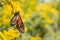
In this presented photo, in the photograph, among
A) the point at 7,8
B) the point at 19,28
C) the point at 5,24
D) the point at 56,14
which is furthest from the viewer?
the point at 56,14

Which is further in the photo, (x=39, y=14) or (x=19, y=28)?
(x=39, y=14)

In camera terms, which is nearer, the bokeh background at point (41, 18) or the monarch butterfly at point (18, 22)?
the monarch butterfly at point (18, 22)

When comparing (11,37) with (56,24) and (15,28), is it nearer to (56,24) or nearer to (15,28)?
(15,28)

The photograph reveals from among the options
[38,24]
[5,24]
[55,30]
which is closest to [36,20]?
[38,24]

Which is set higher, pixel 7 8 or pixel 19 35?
pixel 7 8

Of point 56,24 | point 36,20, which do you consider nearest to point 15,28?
point 36,20

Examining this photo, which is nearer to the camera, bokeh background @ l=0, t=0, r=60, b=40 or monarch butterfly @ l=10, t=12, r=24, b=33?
monarch butterfly @ l=10, t=12, r=24, b=33

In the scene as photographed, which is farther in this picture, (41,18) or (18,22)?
(41,18)

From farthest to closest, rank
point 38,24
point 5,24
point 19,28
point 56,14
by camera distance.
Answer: point 56,14
point 38,24
point 5,24
point 19,28

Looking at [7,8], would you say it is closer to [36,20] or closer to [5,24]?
[5,24]

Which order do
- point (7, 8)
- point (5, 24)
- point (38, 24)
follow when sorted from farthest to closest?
point (38, 24) → point (5, 24) → point (7, 8)
